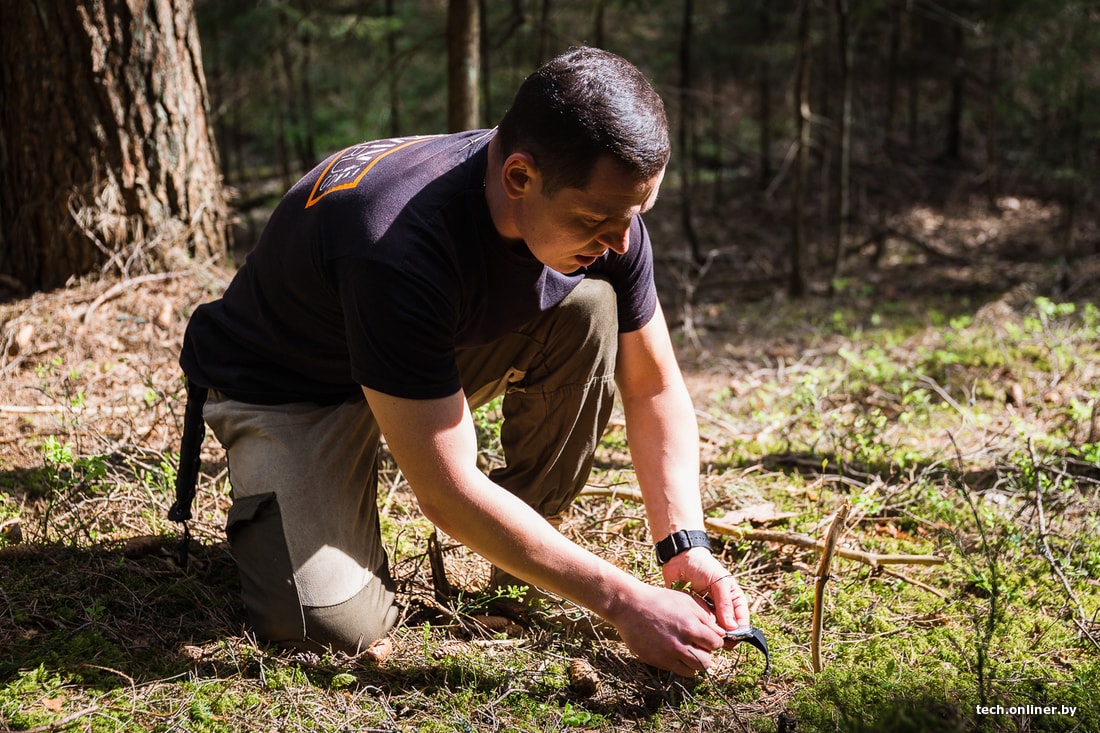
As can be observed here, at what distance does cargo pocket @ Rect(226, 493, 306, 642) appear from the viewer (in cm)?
238

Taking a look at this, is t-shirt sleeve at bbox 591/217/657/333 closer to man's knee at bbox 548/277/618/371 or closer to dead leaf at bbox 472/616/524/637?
man's knee at bbox 548/277/618/371

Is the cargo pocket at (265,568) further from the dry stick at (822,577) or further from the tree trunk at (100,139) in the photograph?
the tree trunk at (100,139)

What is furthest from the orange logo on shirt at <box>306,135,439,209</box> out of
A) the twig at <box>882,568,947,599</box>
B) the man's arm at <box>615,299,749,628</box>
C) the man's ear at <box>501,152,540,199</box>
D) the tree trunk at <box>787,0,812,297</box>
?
the tree trunk at <box>787,0,812,297</box>

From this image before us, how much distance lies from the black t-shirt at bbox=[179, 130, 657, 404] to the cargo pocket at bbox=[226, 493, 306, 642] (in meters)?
0.34

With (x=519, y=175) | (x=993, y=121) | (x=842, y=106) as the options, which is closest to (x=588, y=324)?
(x=519, y=175)

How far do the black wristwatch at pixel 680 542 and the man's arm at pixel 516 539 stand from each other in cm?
32

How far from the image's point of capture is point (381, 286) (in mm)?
1939

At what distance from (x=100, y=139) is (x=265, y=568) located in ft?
9.41

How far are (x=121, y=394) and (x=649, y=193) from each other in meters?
2.96

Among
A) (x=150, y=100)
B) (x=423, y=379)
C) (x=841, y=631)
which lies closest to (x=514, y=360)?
(x=423, y=379)

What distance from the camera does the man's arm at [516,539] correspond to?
2021 millimetres

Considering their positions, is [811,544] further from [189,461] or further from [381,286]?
[189,461]

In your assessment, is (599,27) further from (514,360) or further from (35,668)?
(35,668)

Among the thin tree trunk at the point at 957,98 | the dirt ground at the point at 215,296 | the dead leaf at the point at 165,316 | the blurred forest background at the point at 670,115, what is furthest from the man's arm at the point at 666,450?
the thin tree trunk at the point at 957,98
